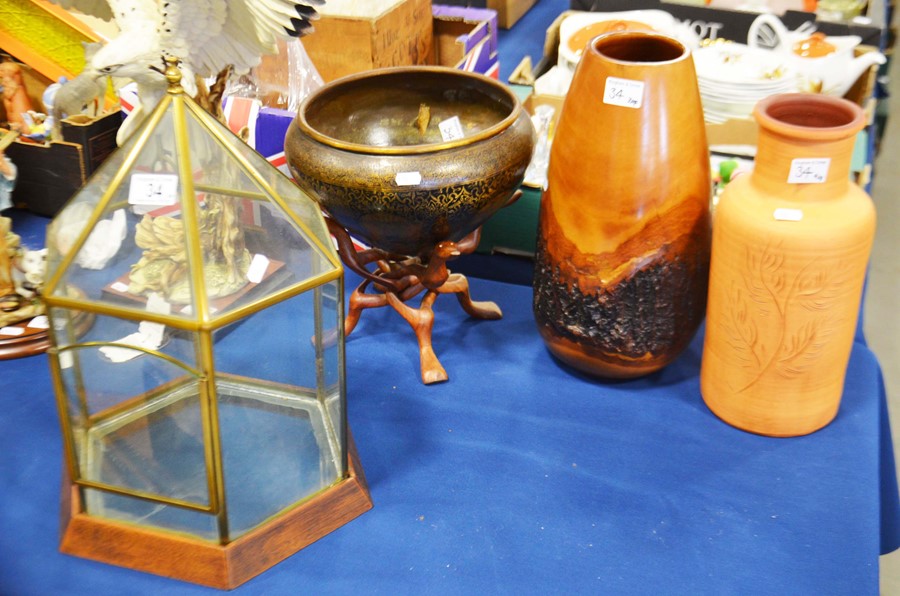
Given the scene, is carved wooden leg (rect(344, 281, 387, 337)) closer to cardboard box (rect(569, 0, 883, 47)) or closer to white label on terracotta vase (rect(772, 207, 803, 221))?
white label on terracotta vase (rect(772, 207, 803, 221))

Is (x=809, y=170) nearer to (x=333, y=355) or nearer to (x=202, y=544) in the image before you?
(x=333, y=355)

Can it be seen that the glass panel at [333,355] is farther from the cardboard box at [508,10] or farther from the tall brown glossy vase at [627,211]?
the cardboard box at [508,10]

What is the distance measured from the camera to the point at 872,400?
40.4 inches

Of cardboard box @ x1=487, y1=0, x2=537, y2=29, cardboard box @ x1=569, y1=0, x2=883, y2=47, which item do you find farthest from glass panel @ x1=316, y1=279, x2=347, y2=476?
cardboard box @ x1=487, y1=0, x2=537, y2=29

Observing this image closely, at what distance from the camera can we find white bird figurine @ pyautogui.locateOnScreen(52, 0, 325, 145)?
39.4 inches

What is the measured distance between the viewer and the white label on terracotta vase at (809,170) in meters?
0.82

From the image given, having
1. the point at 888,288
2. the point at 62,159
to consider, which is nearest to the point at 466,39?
the point at 62,159

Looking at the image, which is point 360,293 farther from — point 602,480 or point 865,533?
point 865,533

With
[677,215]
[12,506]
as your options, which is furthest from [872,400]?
[12,506]

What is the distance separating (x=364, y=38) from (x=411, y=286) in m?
0.53

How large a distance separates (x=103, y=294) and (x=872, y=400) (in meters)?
0.86

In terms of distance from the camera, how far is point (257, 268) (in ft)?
2.51

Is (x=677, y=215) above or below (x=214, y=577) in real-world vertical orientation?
above

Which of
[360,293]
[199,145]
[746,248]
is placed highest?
[199,145]
